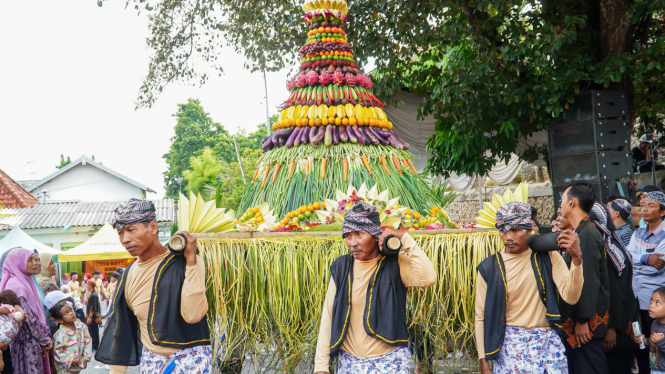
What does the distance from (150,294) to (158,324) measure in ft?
0.49

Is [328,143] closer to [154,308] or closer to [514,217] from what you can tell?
[514,217]

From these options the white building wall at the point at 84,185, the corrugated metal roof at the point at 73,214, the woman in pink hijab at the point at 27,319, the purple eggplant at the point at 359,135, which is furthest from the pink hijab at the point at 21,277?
the white building wall at the point at 84,185

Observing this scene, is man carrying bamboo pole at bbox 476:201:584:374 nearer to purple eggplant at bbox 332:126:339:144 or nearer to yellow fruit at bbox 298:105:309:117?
purple eggplant at bbox 332:126:339:144

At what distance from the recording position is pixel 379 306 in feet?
8.20

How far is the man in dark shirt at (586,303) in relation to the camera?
9.19 ft

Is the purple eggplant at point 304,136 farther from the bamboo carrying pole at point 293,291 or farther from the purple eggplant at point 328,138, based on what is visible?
the bamboo carrying pole at point 293,291

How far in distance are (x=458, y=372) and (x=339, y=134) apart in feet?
6.33

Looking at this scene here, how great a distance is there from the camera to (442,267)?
10.8ft

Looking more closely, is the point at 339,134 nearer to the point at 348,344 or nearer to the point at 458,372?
the point at 458,372

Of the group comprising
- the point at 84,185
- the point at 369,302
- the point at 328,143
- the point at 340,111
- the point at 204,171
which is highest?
the point at 204,171

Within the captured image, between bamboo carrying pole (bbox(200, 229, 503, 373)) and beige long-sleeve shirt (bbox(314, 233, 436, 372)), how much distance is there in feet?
2.07

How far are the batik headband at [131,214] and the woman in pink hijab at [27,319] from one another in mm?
2079

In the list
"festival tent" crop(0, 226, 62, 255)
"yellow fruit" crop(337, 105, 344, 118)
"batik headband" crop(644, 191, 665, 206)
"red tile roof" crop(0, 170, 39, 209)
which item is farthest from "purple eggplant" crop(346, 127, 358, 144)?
"red tile roof" crop(0, 170, 39, 209)

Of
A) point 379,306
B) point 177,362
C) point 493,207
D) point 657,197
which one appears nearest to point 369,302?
point 379,306
